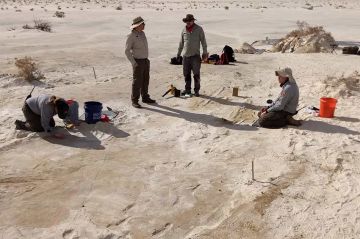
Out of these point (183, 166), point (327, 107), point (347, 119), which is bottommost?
point (183, 166)

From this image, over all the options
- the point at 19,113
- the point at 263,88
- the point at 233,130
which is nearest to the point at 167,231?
the point at 233,130

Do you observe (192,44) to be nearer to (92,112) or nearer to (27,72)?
(92,112)

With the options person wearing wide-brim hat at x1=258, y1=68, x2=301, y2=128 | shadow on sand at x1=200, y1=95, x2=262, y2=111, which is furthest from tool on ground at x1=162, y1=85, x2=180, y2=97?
person wearing wide-brim hat at x1=258, y1=68, x2=301, y2=128

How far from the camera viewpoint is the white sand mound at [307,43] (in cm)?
1735

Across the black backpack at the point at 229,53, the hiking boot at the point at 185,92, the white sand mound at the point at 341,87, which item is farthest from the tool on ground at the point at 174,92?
the black backpack at the point at 229,53

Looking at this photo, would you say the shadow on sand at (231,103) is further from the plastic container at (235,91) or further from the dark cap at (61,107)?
the dark cap at (61,107)

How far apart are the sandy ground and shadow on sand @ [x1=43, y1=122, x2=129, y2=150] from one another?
34mm

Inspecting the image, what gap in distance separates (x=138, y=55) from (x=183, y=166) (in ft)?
11.3

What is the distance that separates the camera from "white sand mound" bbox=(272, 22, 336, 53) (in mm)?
17350

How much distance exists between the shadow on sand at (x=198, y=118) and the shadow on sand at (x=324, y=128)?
3.32 feet

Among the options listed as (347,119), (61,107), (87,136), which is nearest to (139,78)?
(87,136)

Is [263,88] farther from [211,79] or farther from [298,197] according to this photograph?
[298,197]

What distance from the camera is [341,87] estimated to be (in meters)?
10.6

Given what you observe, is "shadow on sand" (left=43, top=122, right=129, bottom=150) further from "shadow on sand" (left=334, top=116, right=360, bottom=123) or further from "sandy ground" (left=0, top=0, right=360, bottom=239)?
"shadow on sand" (left=334, top=116, right=360, bottom=123)
